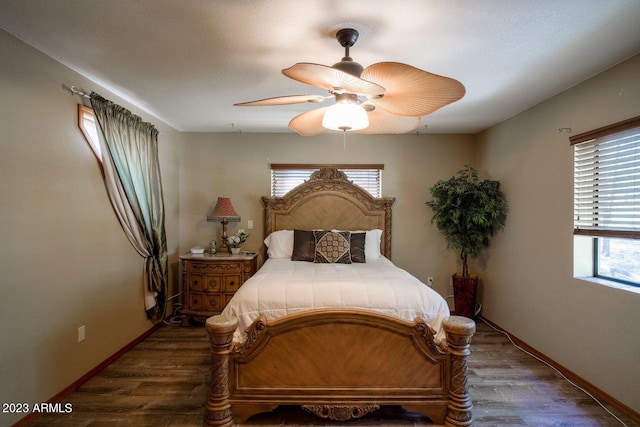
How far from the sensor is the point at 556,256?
9.18 feet

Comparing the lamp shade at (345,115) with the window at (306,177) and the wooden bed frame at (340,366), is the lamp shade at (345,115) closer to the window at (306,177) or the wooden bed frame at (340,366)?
the wooden bed frame at (340,366)

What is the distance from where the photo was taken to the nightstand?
3.64 m

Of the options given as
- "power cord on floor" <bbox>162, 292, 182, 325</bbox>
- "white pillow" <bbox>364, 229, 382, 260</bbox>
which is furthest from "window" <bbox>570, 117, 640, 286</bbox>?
A: "power cord on floor" <bbox>162, 292, 182, 325</bbox>

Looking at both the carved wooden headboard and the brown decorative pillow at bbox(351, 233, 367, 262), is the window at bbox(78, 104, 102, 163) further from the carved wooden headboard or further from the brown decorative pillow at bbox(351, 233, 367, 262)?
the brown decorative pillow at bbox(351, 233, 367, 262)

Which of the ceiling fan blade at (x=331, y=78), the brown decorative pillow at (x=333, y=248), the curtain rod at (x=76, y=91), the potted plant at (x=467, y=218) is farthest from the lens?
the potted plant at (x=467, y=218)

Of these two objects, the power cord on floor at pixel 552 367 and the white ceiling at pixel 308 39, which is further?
the power cord on floor at pixel 552 367

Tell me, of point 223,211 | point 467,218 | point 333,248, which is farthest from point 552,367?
point 223,211

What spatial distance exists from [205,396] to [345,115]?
7.19 feet

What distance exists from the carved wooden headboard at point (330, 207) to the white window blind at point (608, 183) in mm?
1959

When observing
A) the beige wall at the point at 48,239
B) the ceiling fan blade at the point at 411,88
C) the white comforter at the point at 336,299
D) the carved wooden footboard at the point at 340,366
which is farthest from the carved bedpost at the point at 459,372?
the beige wall at the point at 48,239

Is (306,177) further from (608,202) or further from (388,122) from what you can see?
(608,202)

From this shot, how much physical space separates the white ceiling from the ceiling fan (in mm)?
297

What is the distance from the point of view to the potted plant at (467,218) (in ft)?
11.6

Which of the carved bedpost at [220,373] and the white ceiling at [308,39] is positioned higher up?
the white ceiling at [308,39]
